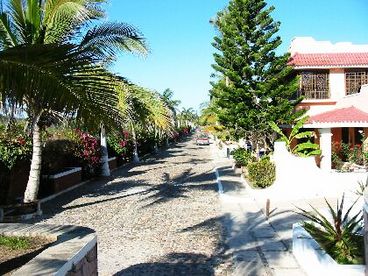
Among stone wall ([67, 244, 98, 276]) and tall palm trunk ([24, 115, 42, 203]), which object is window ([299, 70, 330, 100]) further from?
stone wall ([67, 244, 98, 276])

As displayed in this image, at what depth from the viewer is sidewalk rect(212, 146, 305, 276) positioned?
7.16m

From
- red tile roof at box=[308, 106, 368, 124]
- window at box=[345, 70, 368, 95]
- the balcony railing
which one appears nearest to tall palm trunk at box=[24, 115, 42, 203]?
red tile roof at box=[308, 106, 368, 124]

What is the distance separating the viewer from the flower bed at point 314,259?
5.95 meters

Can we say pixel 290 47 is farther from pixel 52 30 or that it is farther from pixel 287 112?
pixel 52 30

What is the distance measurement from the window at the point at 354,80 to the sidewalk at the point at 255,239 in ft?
39.1

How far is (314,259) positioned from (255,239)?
2.61 m

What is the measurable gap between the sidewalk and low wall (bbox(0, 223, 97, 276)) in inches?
115

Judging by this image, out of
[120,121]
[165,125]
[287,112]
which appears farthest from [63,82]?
[287,112]

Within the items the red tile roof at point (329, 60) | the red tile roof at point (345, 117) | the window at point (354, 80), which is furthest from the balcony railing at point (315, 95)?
the red tile roof at point (345, 117)

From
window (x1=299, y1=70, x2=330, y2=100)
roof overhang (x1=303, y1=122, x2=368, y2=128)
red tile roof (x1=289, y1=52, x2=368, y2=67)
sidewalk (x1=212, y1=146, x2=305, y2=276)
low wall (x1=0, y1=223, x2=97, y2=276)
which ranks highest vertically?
red tile roof (x1=289, y1=52, x2=368, y2=67)

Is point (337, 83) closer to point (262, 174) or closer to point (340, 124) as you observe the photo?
point (340, 124)

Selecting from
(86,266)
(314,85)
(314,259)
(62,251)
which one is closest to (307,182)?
(314,259)

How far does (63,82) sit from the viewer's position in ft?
17.5

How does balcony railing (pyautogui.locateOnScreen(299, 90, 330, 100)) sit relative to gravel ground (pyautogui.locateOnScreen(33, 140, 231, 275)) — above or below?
above
